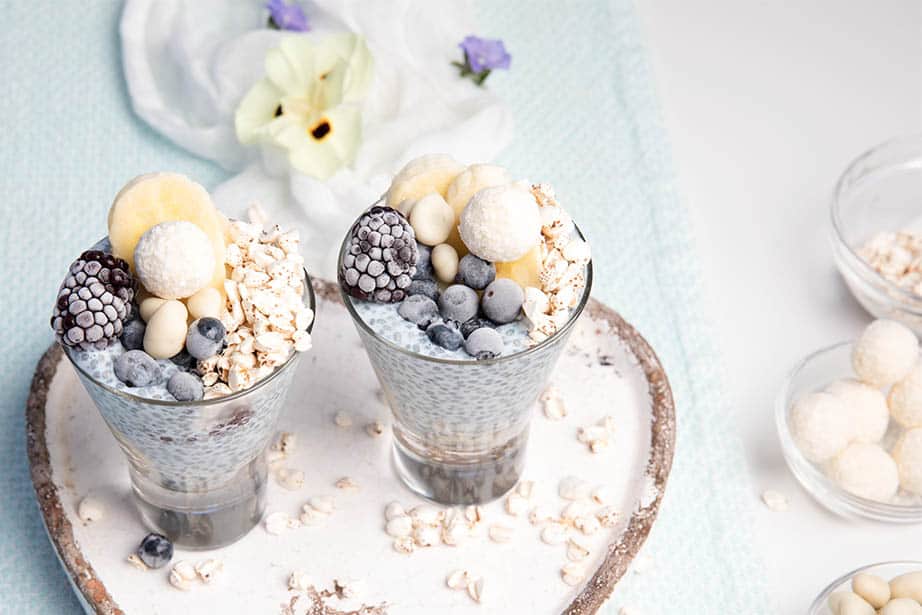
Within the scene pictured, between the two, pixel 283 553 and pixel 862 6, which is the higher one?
pixel 862 6

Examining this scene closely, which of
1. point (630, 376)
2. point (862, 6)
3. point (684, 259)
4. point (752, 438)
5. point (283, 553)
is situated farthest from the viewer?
point (862, 6)

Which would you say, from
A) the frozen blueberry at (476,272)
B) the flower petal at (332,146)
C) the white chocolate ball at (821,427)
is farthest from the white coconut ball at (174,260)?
the white chocolate ball at (821,427)

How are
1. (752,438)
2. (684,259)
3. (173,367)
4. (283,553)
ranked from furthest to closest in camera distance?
(684,259) < (752,438) < (283,553) < (173,367)

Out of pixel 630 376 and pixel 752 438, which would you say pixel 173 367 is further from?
pixel 752 438

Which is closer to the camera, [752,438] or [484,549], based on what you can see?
[484,549]

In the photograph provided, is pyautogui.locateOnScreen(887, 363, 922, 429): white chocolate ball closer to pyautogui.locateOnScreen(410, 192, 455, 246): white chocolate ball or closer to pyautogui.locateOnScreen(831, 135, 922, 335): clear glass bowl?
pyautogui.locateOnScreen(831, 135, 922, 335): clear glass bowl

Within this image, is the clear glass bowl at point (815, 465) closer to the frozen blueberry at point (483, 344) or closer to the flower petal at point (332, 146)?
the frozen blueberry at point (483, 344)

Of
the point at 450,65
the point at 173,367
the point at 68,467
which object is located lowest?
the point at 68,467

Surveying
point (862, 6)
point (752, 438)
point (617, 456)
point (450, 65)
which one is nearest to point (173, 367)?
point (617, 456)
